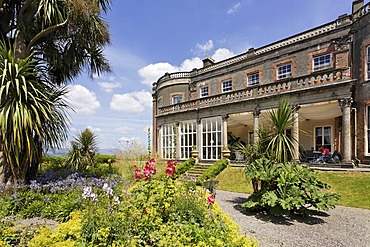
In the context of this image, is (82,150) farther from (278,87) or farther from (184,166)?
(278,87)

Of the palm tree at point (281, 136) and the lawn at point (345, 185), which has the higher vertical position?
the palm tree at point (281, 136)

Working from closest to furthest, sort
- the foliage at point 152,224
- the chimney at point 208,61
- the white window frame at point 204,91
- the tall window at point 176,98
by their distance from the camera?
1. the foliage at point 152,224
2. the white window frame at point 204,91
3. the chimney at point 208,61
4. the tall window at point 176,98

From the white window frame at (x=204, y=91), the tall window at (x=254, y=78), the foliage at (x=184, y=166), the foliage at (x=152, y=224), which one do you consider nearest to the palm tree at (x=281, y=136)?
the foliage at (x=152, y=224)

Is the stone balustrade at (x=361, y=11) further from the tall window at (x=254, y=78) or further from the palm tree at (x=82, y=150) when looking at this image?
the palm tree at (x=82, y=150)

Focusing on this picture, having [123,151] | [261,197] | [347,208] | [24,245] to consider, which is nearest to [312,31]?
[347,208]

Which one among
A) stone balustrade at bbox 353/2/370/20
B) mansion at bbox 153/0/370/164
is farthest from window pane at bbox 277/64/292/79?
stone balustrade at bbox 353/2/370/20

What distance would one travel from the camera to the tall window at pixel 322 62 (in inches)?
525

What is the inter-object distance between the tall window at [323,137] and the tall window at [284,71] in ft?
14.0

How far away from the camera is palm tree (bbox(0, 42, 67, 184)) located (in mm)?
5172

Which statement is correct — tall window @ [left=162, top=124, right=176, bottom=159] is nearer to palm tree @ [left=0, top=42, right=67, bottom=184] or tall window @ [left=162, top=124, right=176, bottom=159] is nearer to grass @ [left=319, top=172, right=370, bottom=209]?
grass @ [left=319, top=172, right=370, bottom=209]

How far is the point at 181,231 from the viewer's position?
9.30ft

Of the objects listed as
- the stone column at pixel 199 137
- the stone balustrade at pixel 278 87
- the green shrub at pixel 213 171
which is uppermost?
the stone balustrade at pixel 278 87

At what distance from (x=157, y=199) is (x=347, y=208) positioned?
6705 mm

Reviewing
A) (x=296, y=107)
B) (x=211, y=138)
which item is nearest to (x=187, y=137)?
(x=211, y=138)
